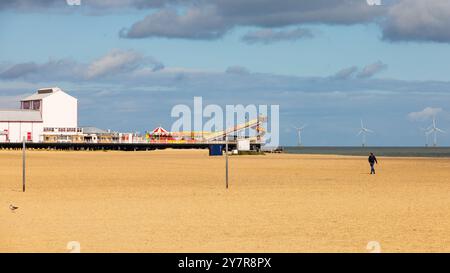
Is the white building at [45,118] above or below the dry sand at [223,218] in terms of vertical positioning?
above

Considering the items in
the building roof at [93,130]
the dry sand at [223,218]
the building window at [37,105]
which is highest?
the building window at [37,105]

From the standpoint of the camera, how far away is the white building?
131m

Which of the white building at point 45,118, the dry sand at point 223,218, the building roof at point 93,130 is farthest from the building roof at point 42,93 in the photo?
the dry sand at point 223,218

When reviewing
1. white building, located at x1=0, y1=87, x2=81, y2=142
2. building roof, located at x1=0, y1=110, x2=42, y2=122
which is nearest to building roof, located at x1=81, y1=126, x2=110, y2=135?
white building, located at x1=0, y1=87, x2=81, y2=142

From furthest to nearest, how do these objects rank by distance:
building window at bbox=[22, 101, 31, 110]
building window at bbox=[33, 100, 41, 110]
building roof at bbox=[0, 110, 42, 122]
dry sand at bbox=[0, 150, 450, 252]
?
building window at bbox=[22, 101, 31, 110], building window at bbox=[33, 100, 41, 110], building roof at bbox=[0, 110, 42, 122], dry sand at bbox=[0, 150, 450, 252]

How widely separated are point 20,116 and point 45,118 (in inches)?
175

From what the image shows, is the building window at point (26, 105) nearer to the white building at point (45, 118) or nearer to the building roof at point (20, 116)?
the white building at point (45, 118)

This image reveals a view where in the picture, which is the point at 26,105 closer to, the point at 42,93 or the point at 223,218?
the point at 42,93

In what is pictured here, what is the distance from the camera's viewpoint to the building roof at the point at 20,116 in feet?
431

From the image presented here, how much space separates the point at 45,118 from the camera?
135 meters

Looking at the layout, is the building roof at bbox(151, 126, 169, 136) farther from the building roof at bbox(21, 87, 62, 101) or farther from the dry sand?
the dry sand

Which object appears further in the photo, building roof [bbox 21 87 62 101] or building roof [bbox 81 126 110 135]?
building roof [bbox 81 126 110 135]

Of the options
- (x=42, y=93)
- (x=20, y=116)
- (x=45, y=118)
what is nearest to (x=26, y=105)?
(x=42, y=93)
